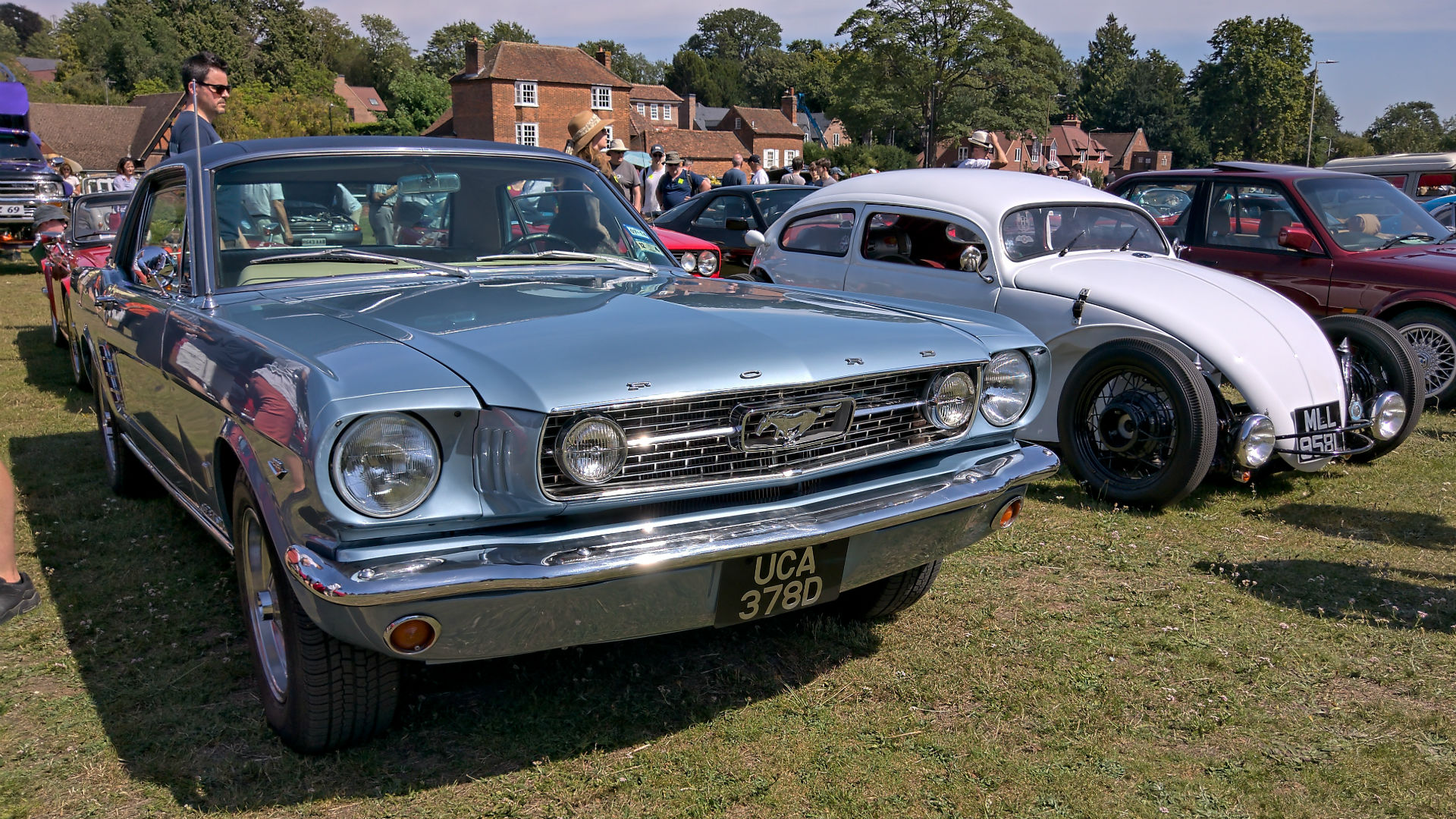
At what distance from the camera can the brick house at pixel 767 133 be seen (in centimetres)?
7962

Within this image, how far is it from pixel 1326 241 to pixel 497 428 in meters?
6.99

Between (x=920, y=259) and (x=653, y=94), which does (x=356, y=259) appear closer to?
(x=920, y=259)

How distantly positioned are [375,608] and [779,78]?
120853mm

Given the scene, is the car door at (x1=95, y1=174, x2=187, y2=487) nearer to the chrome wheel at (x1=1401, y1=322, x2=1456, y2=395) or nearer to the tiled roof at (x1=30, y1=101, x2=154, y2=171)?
the chrome wheel at (x1=1401, y1=322, x2=1456, y2=395)

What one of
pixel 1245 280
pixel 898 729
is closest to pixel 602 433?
pixel 898 729

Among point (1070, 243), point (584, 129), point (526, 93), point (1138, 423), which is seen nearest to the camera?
point (1138, 423)

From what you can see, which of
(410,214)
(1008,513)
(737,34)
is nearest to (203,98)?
(410,214)

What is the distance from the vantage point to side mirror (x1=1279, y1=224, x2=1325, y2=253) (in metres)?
7.28

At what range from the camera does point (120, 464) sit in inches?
191

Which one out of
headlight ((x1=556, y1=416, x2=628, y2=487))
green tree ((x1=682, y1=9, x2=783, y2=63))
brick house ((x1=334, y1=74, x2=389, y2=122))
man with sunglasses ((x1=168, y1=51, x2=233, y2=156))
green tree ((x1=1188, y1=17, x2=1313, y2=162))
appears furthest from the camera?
green tree ((x1=682, y1=9, x2=783, y2=63))

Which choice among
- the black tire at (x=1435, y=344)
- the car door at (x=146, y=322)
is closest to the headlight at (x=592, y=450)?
the car door at (x=146, y=322)

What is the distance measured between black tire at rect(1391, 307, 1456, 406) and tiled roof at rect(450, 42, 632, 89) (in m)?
56.5

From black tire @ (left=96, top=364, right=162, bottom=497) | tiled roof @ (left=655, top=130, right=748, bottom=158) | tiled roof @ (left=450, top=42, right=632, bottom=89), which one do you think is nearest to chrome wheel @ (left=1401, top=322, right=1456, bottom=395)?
black tire @ (left=96, top=364, right=162, bottom=497)

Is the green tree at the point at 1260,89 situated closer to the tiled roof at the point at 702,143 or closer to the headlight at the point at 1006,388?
the tiled roof at the point at 702,143
